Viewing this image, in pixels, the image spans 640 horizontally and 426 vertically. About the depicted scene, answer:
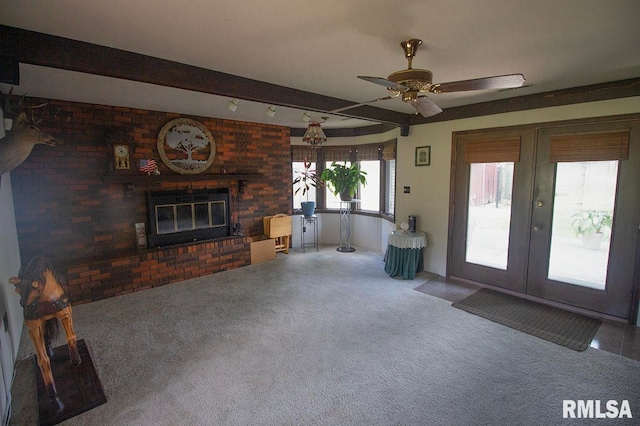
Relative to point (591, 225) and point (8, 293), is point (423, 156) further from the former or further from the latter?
point (8, 293)

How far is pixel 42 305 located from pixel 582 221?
487 centimetres

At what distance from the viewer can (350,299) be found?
152 inches

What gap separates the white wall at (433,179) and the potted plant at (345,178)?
0.86 metres

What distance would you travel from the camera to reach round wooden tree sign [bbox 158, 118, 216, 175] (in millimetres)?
4582

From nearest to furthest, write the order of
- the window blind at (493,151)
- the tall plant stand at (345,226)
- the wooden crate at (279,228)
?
the window blind at (493,151), the wooden crate at (279,228), the tall plant stand at (345,226)

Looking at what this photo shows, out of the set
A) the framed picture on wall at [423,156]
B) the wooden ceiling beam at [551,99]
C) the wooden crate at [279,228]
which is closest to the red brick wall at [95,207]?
the wooden crate at [279,228]

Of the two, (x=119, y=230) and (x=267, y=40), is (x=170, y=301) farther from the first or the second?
(x=267, y=40)

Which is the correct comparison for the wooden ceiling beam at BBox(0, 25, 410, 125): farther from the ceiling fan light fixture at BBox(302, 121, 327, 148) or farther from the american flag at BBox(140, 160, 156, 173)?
the american flag at BBox(140, 160, 156, 173)

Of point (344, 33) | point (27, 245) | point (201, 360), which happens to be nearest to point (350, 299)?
point (201, 360)

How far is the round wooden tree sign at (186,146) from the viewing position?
458 cm

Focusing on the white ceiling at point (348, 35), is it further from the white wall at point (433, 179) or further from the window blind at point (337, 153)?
the window blind at point (337, 153)

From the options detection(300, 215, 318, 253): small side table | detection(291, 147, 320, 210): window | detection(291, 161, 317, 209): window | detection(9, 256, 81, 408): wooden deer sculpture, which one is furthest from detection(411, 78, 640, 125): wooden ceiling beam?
detection(9, 256, 81, 408): wooden deer sculpture

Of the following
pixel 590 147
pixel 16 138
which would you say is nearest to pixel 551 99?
pixel 590 147

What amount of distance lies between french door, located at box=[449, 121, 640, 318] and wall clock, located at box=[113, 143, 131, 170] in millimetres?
4425
